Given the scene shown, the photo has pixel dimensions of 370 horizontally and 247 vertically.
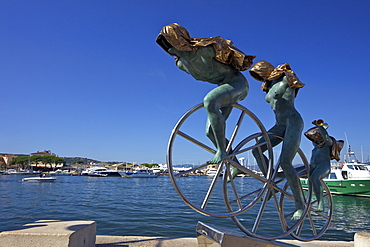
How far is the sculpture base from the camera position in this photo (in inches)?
146

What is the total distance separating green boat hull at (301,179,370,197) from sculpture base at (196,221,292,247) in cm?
2599

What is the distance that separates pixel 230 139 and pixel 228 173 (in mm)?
521

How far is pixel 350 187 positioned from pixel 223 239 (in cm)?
3037

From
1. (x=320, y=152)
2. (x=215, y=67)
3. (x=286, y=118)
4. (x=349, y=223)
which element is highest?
(x=215, y=67)

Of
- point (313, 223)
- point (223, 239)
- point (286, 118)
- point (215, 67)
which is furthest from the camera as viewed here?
point (313, 223)

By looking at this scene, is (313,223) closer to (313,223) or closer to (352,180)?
(313,223)

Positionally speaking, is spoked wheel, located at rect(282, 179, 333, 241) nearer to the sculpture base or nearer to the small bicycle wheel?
the small bicycle wheel

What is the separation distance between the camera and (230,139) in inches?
170

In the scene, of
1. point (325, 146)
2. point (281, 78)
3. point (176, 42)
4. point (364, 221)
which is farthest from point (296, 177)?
point (364, 221)

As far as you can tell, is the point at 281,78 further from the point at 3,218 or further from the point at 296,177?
the point at 3,218

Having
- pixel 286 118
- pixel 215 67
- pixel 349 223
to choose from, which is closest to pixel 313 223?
pixel 286 118

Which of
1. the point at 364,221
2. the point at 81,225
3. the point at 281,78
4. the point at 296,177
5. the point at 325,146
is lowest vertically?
the point at 364,221

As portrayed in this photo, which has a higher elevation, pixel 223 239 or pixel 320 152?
pixel 320 152

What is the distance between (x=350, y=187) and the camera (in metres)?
29.0
